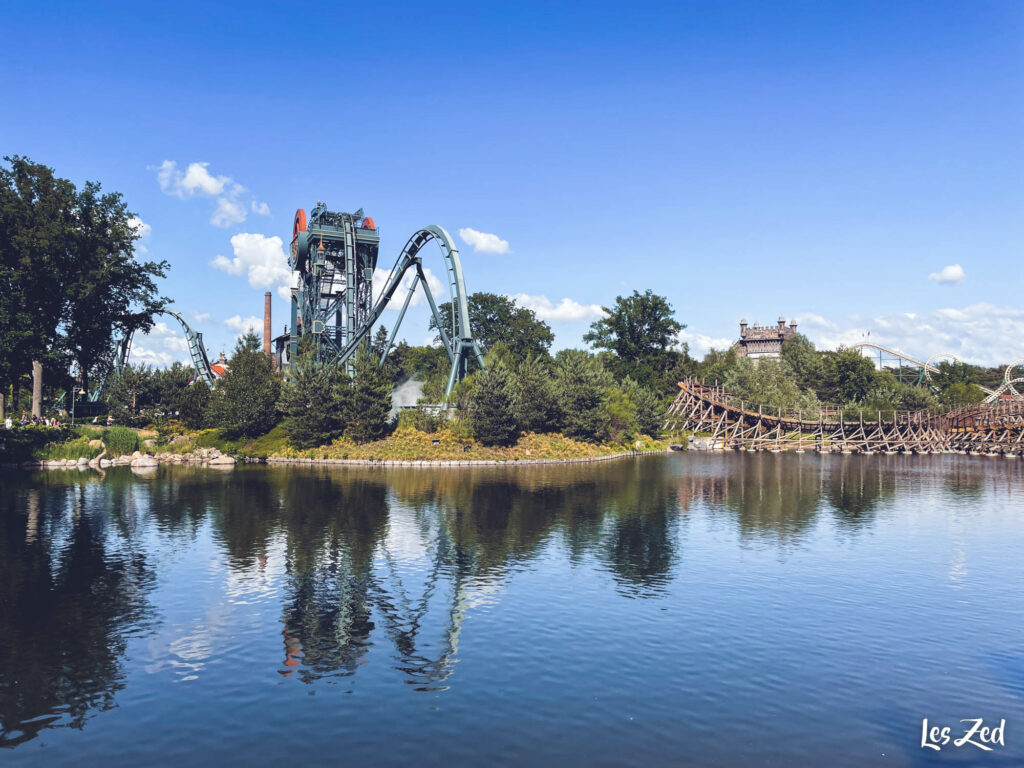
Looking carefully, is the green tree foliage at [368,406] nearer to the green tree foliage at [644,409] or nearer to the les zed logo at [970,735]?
the green tree foliage at [644,409]

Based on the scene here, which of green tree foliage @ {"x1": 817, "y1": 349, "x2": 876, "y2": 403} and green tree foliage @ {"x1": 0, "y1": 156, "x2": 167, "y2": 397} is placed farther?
green tree foliage @ {"x1": 817, "y1": 349, "x2": 876, "y2": 403}

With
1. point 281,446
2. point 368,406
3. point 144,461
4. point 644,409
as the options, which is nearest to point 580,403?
point 368,406

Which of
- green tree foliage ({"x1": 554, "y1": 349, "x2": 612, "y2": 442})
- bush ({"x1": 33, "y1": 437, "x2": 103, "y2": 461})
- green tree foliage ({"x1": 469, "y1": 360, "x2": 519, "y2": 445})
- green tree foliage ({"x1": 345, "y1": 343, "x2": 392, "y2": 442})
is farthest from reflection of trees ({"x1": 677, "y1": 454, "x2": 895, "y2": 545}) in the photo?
bush ({"x1": 33, "y1": 437, "x2": 103, "y2": 461})

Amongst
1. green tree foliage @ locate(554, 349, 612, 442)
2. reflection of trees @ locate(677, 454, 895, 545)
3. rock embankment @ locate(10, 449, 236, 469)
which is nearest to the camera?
→ reflection of trees @ locate(677, 454, 895, 545)

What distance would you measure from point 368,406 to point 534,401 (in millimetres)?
14816

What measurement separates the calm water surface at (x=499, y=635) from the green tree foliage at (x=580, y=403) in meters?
32.4

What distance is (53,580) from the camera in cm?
2273

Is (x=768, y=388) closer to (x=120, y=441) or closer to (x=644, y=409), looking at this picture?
(x=644, y=409)

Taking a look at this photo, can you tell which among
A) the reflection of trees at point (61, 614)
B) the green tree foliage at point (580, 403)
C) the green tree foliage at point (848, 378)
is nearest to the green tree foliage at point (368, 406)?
the green tree foliage at point (580, 403)

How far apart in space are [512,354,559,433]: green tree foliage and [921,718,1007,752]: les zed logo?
50.4 metres

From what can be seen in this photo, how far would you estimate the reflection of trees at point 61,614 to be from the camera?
14.3 m

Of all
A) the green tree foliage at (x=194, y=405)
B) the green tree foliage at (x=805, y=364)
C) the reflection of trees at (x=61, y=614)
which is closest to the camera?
the reflection of trees at (x=61, y=614)

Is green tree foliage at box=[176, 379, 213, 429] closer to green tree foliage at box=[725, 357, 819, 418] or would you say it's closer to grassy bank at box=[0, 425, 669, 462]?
grassy bank at box=[0, 425, 669, 462]

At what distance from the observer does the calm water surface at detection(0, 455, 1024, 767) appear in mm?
12977
